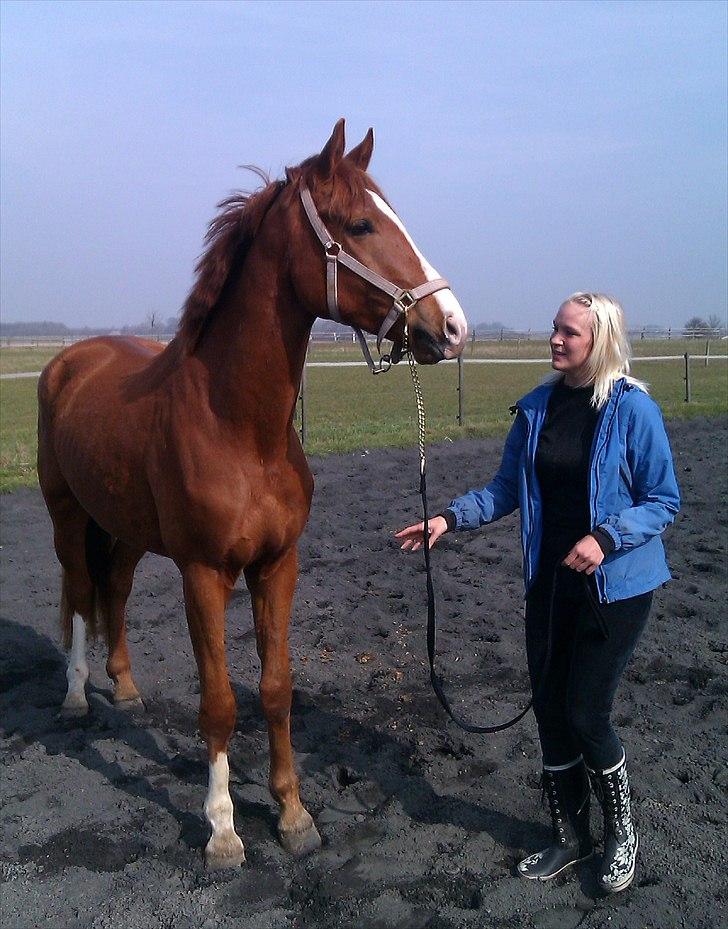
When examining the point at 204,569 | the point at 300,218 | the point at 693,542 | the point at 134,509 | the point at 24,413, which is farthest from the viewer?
the point at 24,413

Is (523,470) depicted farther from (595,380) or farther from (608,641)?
(608,641)

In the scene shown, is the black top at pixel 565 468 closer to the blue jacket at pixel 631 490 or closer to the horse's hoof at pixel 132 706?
the blue jacket at pixel 631 490

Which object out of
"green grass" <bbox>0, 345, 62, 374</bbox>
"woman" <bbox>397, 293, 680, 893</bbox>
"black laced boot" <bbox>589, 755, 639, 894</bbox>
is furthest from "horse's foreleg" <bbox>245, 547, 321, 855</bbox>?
"green grass" <bbox>0, 345, 62, 374</bbox>

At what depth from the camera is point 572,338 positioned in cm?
276

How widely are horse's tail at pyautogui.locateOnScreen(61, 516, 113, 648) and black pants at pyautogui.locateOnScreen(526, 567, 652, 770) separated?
271cm

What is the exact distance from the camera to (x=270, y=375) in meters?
3.07

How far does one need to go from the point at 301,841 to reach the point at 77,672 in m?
1.90

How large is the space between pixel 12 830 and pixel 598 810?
7.58 ft

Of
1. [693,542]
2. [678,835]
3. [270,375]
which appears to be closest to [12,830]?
[270,375]

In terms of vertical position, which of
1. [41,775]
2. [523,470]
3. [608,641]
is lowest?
[41,775]

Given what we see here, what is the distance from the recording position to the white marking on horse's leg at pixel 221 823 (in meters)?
3.02

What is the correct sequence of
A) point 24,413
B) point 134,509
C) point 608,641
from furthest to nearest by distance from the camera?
point 24,413 → point 134,509 → point 608,641

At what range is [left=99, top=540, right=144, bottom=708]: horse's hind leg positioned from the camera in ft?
14.7

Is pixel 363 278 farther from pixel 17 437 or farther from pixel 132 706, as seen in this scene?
pixel 17 437
